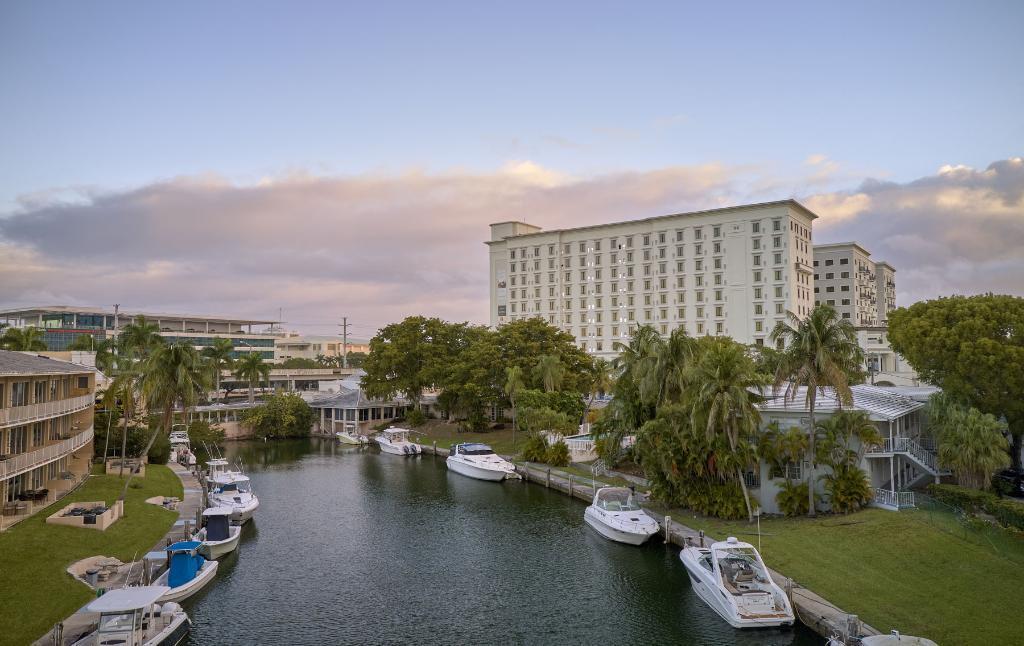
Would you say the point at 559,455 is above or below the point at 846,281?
below

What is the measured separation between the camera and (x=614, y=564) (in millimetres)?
35500

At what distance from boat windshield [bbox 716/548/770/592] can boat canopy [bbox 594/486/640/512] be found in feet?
36.8

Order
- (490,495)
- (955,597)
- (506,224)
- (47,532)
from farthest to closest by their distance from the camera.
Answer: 1. (506,224)
2. (490,495)
3. (47,532)
4. (955,597)

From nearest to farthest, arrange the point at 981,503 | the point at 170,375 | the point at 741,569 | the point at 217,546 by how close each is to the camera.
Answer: the point at 741,569 → the point at 981,503 → the point at 217,546 → the point at 170,375

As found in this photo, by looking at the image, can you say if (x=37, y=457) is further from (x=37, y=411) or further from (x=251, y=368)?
(x=251, y=368)

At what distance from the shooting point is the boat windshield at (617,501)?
40625 millimetres

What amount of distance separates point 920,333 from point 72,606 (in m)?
51.4

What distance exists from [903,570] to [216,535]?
33.7 meters

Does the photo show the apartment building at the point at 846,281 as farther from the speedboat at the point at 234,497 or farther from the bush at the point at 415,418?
the speedboat at the point at 234,497

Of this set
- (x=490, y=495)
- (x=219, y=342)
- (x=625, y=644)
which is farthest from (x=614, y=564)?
(x=219, y=342)

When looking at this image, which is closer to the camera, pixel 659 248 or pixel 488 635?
pixel 488 635

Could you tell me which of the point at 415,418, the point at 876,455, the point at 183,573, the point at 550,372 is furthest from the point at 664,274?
the point at 183,573

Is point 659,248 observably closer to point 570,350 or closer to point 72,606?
point 570,350

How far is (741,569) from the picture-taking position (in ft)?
93.9
